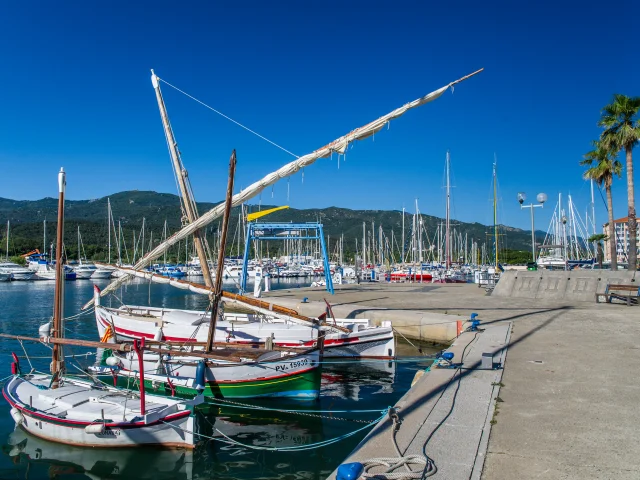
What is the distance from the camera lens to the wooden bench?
969 inches

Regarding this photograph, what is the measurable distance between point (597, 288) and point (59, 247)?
2809cm

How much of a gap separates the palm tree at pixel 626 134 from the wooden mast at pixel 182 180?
1118 inches

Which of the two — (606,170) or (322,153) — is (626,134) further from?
(322,153)

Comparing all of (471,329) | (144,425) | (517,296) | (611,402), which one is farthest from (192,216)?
(517,296)

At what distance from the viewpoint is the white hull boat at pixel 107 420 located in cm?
1016

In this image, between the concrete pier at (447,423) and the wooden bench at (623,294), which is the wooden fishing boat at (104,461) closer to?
the concrete pier at (447,423)

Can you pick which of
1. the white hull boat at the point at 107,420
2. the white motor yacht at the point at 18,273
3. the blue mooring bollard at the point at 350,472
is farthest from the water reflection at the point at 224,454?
the white motor yacht at the point at 18,273

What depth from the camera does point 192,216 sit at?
57.9 ft

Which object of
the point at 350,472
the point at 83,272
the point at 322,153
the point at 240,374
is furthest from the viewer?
the point at 83,272

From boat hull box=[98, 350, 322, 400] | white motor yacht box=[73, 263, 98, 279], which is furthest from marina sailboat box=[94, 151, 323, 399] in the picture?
white motor yacht box=[73, 263, 98, 279]

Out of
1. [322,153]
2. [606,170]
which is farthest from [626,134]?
[322,153]

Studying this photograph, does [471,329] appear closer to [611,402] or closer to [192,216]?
[611,402]

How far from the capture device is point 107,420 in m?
10.1

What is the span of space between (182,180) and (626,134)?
30405 mm
